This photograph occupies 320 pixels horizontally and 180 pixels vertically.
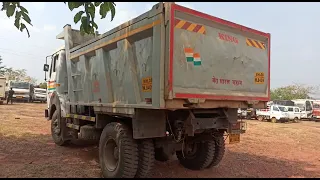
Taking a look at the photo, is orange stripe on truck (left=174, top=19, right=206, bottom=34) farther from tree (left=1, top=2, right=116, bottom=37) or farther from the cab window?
the cab window

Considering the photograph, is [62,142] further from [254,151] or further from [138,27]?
[254,151]

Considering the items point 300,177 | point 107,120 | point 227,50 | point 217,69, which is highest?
point 227,50

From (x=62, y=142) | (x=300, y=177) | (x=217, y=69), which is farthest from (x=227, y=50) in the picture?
(x=62, y=142)

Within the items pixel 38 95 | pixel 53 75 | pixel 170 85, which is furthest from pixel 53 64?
pixel 38 95

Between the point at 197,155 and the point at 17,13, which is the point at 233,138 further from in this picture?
the point at 17,13

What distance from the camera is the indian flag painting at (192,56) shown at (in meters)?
4.49

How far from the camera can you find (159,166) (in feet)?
20.9

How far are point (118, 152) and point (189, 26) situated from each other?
8.14 ft

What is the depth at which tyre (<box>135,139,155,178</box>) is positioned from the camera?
498cm

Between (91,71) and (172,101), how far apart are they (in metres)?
2.75

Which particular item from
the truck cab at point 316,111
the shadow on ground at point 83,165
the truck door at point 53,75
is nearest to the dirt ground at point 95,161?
the shadow on ground at point 83,165

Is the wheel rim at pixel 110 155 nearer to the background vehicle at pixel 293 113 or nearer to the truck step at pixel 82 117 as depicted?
the truck step at pixel 82 117

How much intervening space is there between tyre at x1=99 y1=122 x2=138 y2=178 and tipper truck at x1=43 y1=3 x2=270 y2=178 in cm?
2

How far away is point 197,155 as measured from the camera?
6.32 meters
